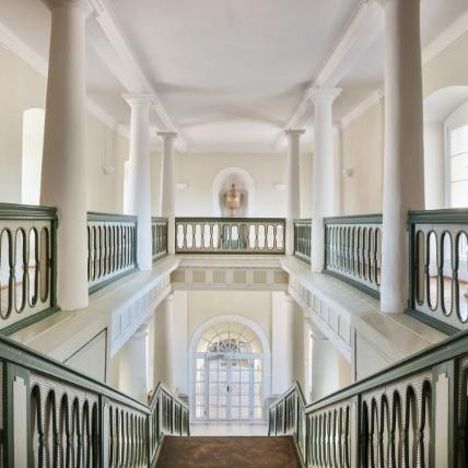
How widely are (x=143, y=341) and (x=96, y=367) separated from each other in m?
2.81

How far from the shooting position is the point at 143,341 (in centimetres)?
677

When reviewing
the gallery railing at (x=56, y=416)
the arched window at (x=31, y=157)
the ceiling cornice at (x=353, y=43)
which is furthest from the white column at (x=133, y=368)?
the ceiling cornice at (x=353, y=43)

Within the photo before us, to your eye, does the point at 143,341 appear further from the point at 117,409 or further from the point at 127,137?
the point at 127,137

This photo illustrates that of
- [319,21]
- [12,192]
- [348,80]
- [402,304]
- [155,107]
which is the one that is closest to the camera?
[402,304]

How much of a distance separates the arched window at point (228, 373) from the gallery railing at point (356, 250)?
824 cm

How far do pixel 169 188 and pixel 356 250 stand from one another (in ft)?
20.2

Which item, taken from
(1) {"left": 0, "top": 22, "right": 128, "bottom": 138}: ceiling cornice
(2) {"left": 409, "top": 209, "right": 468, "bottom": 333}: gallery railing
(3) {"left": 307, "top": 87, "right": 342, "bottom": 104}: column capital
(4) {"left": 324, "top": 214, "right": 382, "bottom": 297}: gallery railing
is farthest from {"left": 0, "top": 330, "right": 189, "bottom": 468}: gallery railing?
(3) {"left": 307, "top": 87, "right": 342, "bottom": 104}: column capital

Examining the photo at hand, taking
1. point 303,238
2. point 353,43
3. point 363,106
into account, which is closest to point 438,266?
point 353,43

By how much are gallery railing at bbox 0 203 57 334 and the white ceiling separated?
98.1 inches

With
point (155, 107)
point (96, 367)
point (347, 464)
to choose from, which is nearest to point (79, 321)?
point (96, 367)

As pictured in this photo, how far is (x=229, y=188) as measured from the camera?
15.3 metres

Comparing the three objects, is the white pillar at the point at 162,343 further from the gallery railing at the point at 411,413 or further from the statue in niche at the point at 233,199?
the gallery railing at the point at 411,413

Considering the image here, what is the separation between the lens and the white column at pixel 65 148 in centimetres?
398

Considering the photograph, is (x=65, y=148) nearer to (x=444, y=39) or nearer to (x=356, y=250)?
(x=356, y=250)
